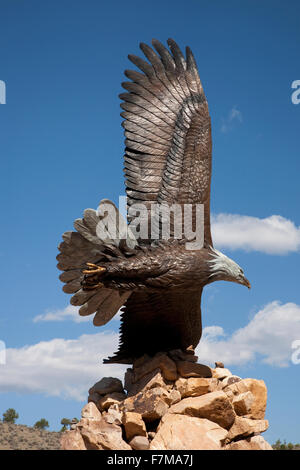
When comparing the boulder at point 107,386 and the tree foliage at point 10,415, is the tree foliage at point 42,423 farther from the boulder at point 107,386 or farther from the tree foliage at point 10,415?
the boulder at point 107,386

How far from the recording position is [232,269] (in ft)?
26.5

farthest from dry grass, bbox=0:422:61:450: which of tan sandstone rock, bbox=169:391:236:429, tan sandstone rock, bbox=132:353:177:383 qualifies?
tan sandstone rock, bbox=169:391:236:429

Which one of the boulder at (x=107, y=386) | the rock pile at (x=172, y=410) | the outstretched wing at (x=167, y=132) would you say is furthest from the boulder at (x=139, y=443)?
the outstretched wing at (x=167, y=132)

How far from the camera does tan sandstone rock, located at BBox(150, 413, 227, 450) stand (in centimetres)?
672

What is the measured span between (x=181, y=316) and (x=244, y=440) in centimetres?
185

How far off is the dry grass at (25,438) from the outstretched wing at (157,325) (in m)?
3.09

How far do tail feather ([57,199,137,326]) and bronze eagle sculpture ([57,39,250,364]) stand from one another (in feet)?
0.04

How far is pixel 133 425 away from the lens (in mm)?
6938

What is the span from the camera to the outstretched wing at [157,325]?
7.99 m

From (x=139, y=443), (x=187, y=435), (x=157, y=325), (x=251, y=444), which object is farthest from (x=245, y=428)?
(x=157, y=325)

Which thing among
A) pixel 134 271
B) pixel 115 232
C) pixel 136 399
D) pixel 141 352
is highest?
pixel 115 232

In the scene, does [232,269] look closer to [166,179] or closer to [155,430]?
[166,179]
